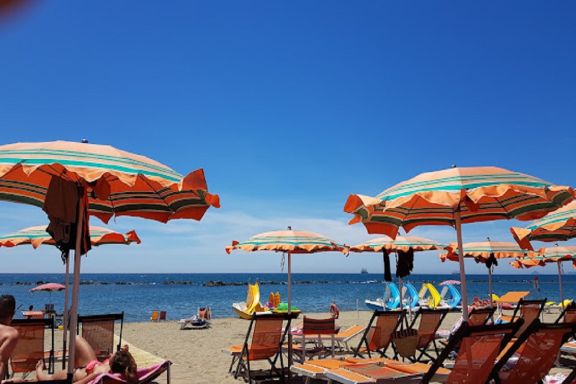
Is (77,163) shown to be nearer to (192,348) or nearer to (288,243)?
(288,243)

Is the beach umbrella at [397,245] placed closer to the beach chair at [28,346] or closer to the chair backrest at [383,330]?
the chair backrest at [383,330]

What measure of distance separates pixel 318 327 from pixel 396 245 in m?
2.32

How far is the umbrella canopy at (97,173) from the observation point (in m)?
3.44

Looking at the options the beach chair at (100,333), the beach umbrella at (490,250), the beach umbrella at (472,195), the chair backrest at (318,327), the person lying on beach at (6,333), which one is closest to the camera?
the person lying on beach at (6,333)

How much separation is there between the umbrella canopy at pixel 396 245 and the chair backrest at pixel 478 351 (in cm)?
512

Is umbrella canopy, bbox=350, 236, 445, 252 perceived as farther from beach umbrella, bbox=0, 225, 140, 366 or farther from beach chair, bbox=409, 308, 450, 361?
beach umbrella, bbox=0, 225, 140, 366

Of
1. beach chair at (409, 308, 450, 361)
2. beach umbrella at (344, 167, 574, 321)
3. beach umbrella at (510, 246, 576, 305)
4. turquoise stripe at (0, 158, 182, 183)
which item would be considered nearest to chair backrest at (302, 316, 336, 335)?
beach chair at (409, 308, 450, 361)

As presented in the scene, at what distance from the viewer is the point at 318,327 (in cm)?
786

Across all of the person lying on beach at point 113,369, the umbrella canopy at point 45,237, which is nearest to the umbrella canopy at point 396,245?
the umbrella canopy at point 45,237

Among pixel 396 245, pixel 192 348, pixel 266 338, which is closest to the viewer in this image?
pixel 266 338

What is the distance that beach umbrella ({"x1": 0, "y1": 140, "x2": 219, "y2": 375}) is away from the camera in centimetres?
346

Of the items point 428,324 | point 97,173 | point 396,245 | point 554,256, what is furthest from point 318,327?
point 554,256

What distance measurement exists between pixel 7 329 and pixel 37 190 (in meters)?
1.52

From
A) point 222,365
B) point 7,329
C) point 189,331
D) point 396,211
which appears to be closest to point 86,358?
point 7,329
